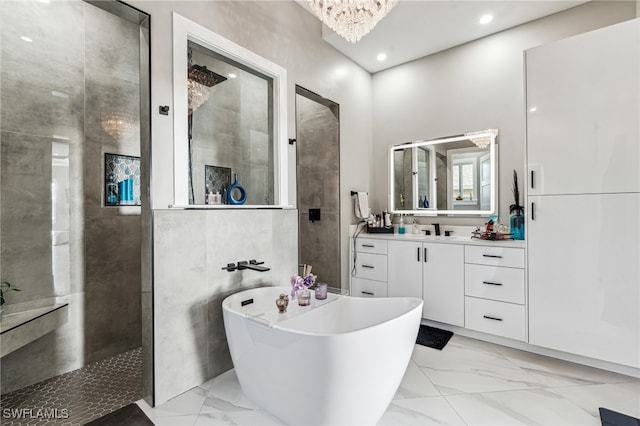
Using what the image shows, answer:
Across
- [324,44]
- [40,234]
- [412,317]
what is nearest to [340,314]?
[412,317]

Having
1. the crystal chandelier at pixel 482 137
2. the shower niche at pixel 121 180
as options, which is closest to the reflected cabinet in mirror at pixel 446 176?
the crystal chandelier at pixel 482 137

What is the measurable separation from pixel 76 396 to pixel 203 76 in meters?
2.26

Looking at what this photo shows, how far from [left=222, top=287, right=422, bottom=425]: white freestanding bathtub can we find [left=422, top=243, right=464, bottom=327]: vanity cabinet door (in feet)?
3.82

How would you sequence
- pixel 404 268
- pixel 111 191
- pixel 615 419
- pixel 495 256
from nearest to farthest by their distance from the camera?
pixel 615 419, pixel 111 191, pixel 495 256, pixel 404 268

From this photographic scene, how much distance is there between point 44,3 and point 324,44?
2.24 metres

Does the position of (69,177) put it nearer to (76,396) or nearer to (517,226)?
(76,396)

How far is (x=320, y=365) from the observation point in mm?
1351

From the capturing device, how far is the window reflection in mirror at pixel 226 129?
2.13m

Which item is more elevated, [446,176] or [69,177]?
[446,176]

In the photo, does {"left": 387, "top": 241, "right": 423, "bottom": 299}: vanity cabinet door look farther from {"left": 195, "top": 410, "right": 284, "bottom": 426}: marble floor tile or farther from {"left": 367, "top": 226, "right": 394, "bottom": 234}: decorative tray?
{"left": 195, "top": 410, "right": 284, "bottom": 426}: marble floor tile

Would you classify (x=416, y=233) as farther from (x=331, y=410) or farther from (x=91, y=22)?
(x=91, y=22)

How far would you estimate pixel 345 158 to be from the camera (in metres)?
3.41

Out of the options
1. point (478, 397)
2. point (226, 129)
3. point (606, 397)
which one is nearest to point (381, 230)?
point (478, 397)

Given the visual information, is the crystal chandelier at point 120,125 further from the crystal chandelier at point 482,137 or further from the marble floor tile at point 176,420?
the crystal chandelier at point 482,137
